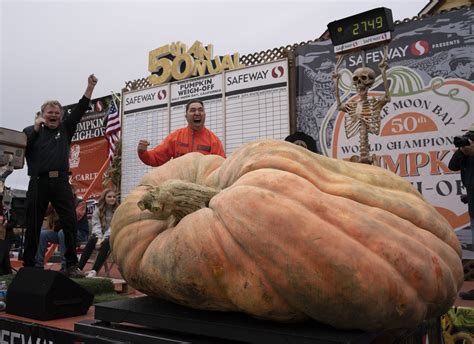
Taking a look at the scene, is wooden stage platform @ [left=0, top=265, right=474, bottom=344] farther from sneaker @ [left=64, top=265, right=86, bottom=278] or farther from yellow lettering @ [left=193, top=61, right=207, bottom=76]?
yellow lettering @ [left=193, top=61, right=207, bottom=76]

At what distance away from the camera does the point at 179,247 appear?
1.30 metres

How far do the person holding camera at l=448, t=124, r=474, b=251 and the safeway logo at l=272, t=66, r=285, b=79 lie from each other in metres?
3.13

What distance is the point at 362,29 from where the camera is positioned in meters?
3.53

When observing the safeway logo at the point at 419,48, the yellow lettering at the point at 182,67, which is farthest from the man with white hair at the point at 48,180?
the yellow lettering at the point at 182,67

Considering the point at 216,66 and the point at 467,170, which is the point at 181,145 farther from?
the point at 216,66

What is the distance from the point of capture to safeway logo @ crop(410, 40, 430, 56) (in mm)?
4727

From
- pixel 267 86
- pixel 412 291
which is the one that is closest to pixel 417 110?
pixel 267 86

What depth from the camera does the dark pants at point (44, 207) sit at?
3102 millimetres

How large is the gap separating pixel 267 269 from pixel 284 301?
0.38ft

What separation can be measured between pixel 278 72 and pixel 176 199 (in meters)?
4.84

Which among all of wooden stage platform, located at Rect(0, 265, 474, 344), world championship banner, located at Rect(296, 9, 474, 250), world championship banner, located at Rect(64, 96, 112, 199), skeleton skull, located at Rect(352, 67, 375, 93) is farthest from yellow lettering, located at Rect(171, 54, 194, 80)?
wooden stage platform, located at Rect(0, 265, 474, 344)

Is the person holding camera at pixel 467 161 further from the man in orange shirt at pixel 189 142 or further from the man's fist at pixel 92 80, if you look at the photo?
the man's fist at pixel 92 80

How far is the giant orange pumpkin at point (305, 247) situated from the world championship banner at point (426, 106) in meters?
3.45

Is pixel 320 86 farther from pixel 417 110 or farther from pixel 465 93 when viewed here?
pixel 465 93
